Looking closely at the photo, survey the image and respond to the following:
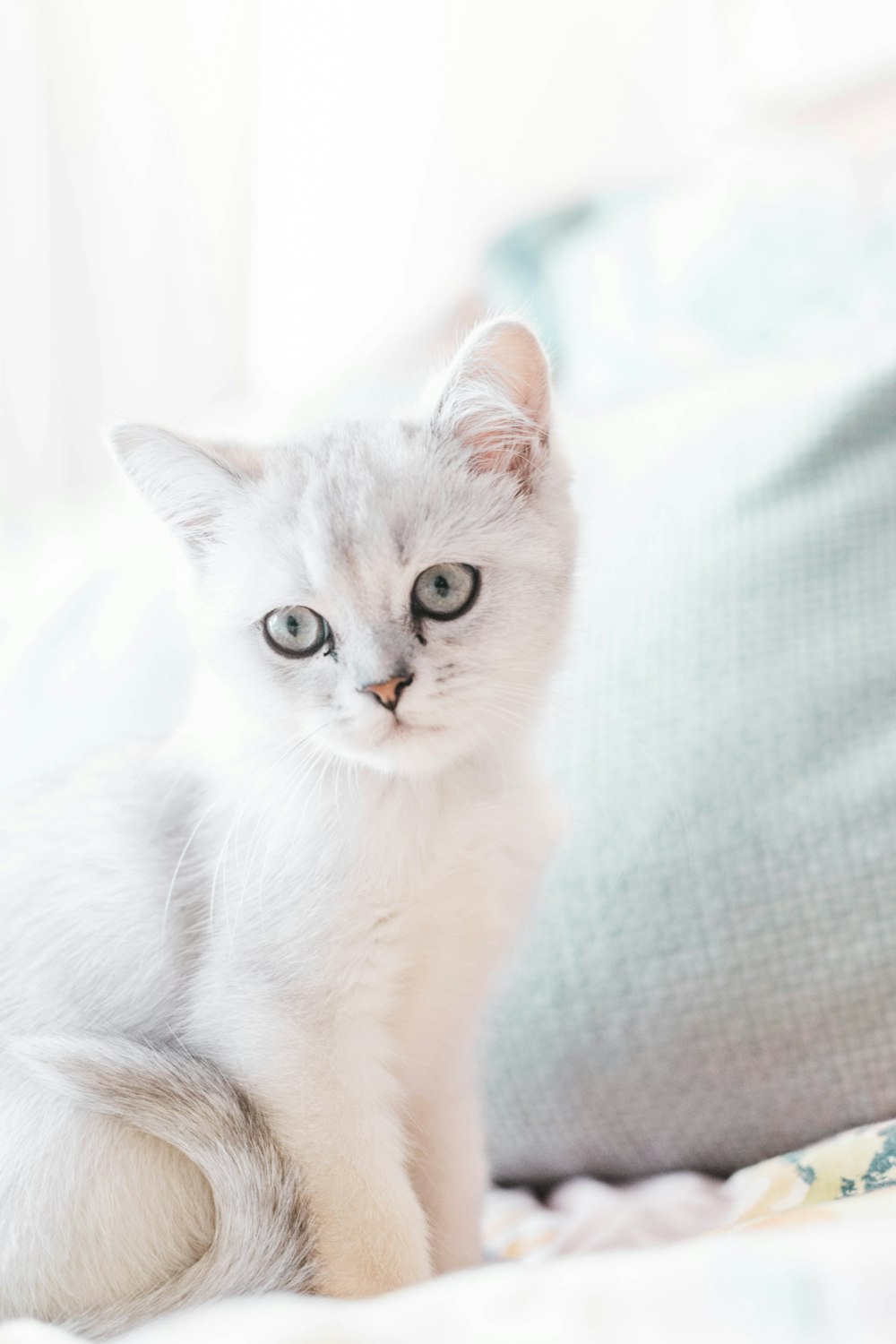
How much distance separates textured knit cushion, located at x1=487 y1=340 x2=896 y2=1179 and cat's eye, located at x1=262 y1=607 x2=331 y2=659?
0.81 feet

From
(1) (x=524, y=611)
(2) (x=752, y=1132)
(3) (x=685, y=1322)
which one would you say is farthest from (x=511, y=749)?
(3) (x=685, y=1322)

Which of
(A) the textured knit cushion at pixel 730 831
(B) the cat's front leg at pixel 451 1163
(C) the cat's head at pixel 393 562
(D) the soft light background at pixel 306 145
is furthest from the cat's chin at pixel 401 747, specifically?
(D) the soft light background at pixel 306 145

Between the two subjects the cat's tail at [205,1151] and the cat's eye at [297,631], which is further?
the cat's eye at [297,631]

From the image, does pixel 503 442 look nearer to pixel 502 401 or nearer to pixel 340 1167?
pixel 502 401

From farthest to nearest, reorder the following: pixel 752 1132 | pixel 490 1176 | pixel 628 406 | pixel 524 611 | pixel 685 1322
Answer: pixel 628 406, pixel 490 1176, pixel 752 1132, pixel 524 611, pixel 685 1322

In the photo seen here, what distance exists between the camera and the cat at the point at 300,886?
0.78m

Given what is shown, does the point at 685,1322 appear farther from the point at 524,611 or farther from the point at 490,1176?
Result: the point at 490,1176

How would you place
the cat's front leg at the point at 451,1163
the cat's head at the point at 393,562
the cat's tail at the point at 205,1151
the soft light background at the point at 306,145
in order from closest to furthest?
1. the cat's tail at the point at 205,1151
2. the cat's head at the point at 393,562
3. the cat's front leg at the point at 451,1163
4. the soft light background at the point at 306,145

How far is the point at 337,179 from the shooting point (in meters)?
2.28

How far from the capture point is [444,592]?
0.87 meters

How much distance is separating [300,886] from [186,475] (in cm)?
34

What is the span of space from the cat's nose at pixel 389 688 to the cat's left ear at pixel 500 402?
218mm

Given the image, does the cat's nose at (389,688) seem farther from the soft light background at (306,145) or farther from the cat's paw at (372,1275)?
the soft light background at (306,145)

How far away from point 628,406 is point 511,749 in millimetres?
636
